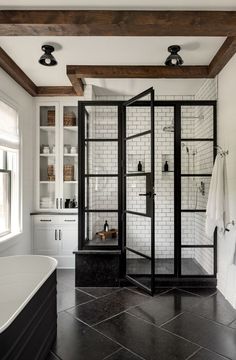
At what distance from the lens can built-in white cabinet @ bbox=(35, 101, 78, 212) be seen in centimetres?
447

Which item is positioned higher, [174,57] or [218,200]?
[174,57]

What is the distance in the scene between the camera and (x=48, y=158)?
15.1 feet

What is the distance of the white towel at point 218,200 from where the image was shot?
3.15 meters

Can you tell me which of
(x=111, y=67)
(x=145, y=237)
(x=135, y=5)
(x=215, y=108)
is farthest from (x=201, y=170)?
(x=135, y=5)

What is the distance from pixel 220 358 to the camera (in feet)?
6.98

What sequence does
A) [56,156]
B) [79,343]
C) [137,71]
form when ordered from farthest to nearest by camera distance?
[56,156] → [137,71] → [79,343]

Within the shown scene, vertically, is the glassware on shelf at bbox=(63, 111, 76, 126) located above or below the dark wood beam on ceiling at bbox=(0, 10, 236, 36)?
below

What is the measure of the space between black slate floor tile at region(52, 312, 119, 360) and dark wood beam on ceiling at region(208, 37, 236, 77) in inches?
126

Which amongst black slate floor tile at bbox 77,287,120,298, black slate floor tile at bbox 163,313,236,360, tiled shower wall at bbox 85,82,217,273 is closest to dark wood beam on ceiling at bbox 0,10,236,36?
tiled shower wall at bbox 85,82,217,273

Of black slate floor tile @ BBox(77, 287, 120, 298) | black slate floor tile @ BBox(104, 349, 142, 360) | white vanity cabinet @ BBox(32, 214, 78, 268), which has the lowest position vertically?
black slate floor tile @ BBox(77, 287, 120, 298)

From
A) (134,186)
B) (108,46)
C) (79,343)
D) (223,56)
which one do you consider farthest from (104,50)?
(79,343)

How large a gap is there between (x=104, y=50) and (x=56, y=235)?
9.44 ft

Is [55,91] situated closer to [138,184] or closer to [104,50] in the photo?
[104,50]

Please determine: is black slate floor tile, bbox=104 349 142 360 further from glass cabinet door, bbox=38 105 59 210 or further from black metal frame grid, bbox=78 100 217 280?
glass cabinet door, bbox=38 105 59 210
